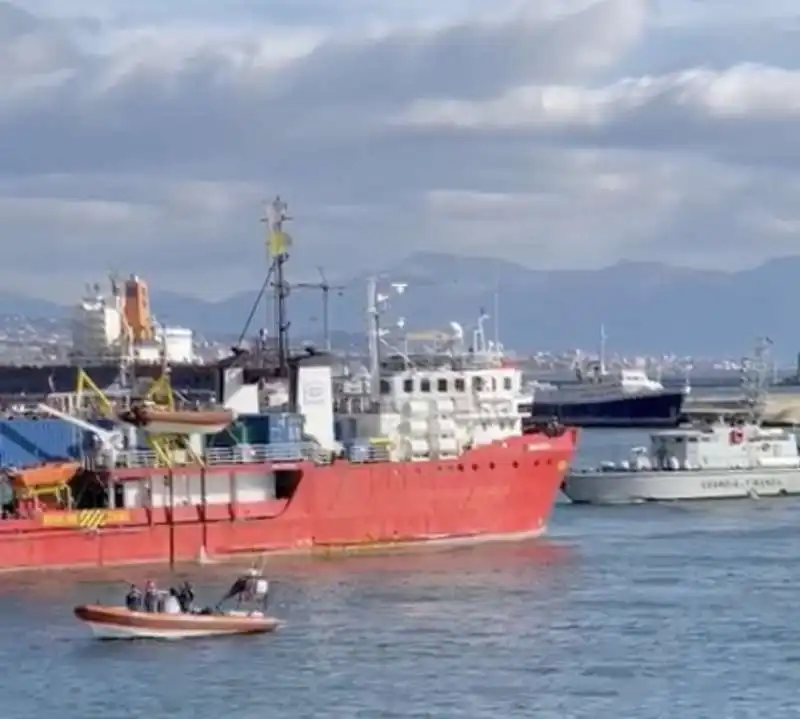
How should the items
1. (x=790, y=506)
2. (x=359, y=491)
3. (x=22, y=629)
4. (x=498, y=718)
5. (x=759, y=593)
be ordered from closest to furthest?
(x=498, y=718) < (x=22, y=629) < (x=759, y=593) < (x=359, y=491) < (x=790, y=506)

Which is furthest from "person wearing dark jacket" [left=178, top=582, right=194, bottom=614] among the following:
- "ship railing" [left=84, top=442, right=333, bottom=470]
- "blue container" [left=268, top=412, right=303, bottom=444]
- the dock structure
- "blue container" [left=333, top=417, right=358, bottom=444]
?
the dock structure

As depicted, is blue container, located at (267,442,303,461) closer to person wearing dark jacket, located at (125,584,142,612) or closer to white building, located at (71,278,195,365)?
person wearing dark jacket, located at (125,584,142,612)

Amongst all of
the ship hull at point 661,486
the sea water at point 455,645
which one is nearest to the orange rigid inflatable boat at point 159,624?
the sea water at point 455,645

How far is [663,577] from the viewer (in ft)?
173

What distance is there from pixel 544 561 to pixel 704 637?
12825 millimetres

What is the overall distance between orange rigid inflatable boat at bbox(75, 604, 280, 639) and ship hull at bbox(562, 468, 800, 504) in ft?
108

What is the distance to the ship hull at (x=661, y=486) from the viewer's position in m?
75.4

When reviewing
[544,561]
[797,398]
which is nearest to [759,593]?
[544,561]

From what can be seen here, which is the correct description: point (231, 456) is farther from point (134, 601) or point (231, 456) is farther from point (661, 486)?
point (661, 486)

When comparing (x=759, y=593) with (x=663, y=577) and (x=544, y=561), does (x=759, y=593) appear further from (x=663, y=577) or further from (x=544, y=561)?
(x=544, y=561)

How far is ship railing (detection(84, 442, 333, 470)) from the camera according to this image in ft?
180

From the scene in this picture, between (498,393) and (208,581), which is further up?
(498,393)

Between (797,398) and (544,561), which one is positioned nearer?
(544,561)

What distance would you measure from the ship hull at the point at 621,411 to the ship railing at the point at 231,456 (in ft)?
302
